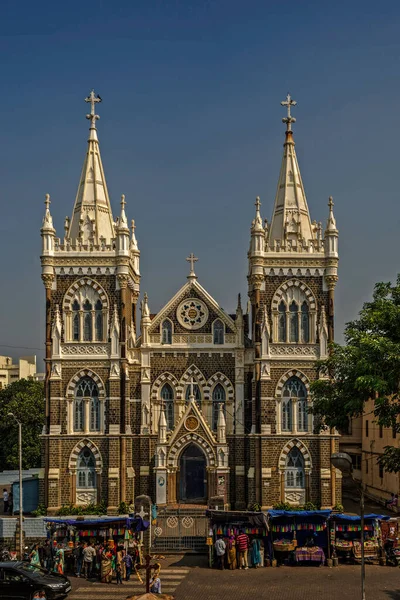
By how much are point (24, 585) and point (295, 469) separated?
1961cm

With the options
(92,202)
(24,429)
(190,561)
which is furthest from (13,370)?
(190,561)

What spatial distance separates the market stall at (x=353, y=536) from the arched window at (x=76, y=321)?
60.2 ft

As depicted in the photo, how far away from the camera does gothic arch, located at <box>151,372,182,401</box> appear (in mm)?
44500

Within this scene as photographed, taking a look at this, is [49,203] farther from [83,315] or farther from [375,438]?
[375,438]

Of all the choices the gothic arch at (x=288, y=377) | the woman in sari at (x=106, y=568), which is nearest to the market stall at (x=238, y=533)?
the woman in sari at (x=106, y=568)

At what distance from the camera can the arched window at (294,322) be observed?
44.0 m

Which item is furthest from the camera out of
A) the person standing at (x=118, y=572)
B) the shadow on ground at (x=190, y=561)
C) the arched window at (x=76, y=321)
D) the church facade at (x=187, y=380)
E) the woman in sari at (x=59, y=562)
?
the arched window at (x=76, y=321)

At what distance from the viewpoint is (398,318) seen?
29312 mm

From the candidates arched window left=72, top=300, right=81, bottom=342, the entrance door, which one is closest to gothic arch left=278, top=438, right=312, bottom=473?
the entrance door

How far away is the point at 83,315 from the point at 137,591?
1863cm

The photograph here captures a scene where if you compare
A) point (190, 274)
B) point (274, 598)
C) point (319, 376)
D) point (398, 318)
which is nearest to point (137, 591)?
point (274, 598)

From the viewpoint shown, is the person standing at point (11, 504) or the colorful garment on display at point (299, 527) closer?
the colorful garment on display at point (299, 527)

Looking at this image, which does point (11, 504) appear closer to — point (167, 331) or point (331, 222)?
point (167, 331)

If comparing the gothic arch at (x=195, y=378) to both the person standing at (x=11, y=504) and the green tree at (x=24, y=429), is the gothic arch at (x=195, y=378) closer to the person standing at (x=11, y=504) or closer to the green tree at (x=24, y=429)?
the person standing at (x=11, y=504)
